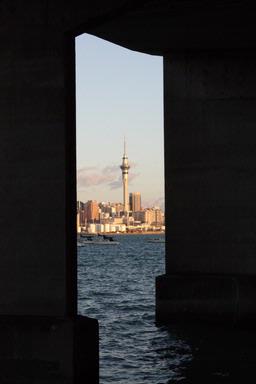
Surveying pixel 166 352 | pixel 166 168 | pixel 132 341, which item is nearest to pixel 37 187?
pixel 166 352

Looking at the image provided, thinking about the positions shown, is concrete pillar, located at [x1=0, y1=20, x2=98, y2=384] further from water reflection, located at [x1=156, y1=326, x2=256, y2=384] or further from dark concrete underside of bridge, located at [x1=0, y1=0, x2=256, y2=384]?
water reflection, located at [x1=156, y1=326, x2=256, y2=384]

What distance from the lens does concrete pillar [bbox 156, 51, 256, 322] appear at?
29.9 m

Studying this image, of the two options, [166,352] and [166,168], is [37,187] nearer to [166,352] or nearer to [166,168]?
[166,352]

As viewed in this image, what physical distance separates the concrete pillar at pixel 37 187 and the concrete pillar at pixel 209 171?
12231 millimetres

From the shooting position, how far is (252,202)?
98.1 ft

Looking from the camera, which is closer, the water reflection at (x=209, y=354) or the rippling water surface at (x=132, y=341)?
the water reflection at (x=209, y=354)

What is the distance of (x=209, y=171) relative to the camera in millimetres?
30328

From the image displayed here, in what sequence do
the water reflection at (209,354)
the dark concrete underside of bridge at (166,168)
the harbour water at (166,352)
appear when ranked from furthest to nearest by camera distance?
the harbour water at (166,352)
the water reflection at (209,354)
the dark concrete underside of bridge at (166,168)

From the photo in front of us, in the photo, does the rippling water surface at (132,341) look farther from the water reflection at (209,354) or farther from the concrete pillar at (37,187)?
the concrete pillar at (37,187)

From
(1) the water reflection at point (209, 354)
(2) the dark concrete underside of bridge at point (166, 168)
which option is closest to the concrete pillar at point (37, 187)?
(2) the dark concrete underside of bridge at point (166, 168)

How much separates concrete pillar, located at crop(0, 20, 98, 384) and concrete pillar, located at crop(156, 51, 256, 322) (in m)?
12.2

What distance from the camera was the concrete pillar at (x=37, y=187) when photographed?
1748 centimetres

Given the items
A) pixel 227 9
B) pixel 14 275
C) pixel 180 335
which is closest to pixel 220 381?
pixel 14 275

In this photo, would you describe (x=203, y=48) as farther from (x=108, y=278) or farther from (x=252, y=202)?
(x=108, y=278)
